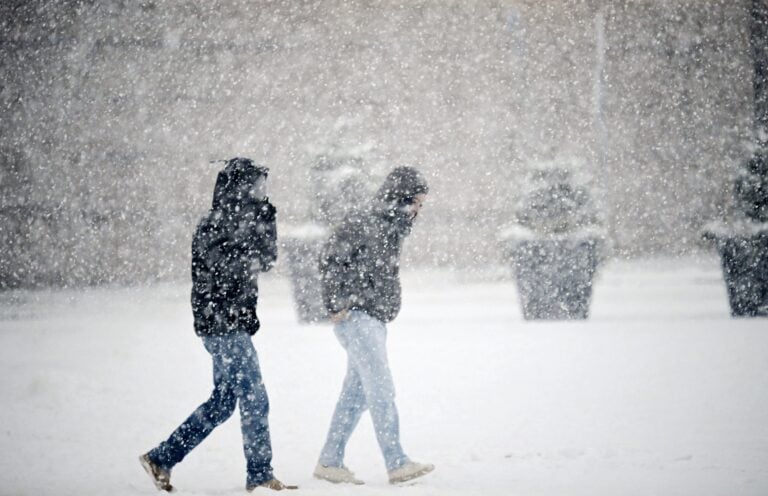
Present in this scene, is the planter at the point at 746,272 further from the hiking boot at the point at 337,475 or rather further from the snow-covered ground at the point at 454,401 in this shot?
the hiking boot at the point at 337,475

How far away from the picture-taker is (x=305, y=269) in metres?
9.88

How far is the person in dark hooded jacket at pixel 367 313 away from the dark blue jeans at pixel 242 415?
17.1 inches

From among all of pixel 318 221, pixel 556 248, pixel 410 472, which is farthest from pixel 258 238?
pixel 556 248

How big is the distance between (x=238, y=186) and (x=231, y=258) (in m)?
0.36

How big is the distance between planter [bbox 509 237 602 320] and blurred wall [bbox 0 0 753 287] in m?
4.12

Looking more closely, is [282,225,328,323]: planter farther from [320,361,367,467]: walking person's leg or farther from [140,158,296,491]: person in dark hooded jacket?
[140,158,296,491]: person in dark hooded jacket

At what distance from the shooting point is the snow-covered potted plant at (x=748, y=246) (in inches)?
386

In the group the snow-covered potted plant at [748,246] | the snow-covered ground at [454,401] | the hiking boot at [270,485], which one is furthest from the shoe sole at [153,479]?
the snow-covered potted plant at [748,246]

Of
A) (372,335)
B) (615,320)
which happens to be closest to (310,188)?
(615,320)

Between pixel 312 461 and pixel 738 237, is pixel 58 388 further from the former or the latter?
pixel 738 237

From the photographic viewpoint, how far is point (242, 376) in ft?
13.5

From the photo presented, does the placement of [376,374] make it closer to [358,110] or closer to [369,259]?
[369,259]

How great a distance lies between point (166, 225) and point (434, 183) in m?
4.57

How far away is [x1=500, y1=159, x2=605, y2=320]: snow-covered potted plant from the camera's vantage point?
984cm
